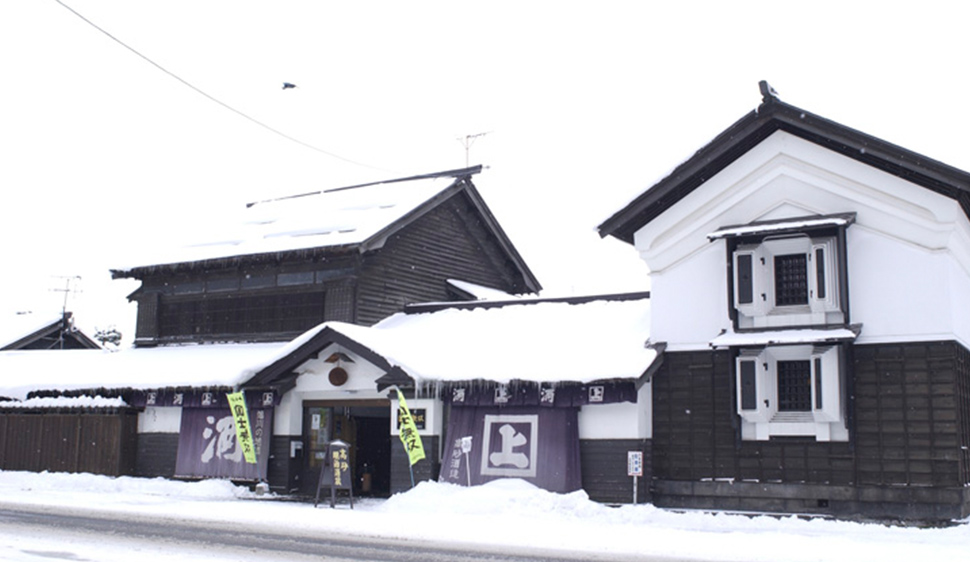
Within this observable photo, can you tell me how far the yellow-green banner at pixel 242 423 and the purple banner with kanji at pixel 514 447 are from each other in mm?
5223

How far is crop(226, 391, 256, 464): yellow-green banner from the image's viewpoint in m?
22.6

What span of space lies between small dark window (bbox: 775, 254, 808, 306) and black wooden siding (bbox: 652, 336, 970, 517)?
1.55m


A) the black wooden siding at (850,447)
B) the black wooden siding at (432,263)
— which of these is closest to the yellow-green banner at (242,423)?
the black wooden siding at (432,263)

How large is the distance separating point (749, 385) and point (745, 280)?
83.3 inches

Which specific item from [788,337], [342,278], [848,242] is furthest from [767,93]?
[342,278]

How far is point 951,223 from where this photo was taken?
17.3 meters

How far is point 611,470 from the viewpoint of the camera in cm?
1948

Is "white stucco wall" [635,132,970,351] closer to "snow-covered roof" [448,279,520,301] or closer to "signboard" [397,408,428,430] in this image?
"signboard" [397,408,428,430]

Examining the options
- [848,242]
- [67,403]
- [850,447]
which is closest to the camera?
[850,447]

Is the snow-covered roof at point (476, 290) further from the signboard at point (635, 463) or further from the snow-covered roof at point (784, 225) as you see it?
the snow-covered roof at point (784, 225)

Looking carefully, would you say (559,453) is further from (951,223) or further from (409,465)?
(951,223)

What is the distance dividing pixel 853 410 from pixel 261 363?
44.6 ft

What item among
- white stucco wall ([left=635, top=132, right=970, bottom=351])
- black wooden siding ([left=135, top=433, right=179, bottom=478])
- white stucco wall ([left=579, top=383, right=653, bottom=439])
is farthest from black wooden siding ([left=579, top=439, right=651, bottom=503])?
black wooden siding ([left=135, top=433, right=179, bottom=478])

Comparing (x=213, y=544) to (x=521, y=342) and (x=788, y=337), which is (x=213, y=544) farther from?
(x=788, y=337)
